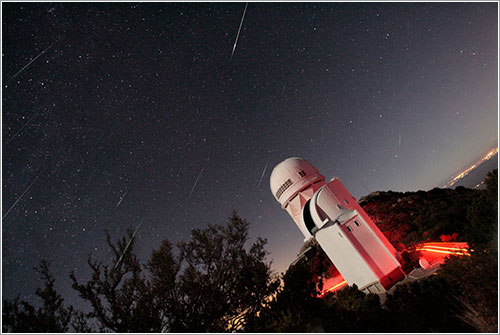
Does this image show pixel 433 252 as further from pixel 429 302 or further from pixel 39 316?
pixel 39 316

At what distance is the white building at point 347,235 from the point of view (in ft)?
46.9

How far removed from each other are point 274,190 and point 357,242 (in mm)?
7545

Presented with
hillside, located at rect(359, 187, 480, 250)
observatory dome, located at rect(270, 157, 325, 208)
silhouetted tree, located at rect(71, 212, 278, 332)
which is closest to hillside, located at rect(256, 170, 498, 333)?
silhouetted tree, located at rect(71, 212, 278, 332)

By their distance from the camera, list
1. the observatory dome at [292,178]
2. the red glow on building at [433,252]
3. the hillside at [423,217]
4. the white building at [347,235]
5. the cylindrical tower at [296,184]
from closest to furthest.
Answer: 1. the red glow on building at [433,252]
2. the white building at [347,235]
3. the hillside at [423,217]
4. the cylindrical tower at [296,184]
5. the observatory dome at [292,178]

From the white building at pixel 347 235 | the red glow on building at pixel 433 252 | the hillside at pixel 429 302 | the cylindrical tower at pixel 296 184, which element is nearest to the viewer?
the hillside at pixel 429 302

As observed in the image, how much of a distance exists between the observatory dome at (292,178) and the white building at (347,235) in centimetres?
10

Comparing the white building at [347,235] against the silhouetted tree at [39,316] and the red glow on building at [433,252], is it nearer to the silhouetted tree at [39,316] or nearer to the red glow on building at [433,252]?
the red glow on building at [433,252]

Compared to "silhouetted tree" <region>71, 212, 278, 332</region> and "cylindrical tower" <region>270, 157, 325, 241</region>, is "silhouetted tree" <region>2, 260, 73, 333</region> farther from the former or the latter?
"cylindrical tower" <region>270, 157, 325, 241</region>

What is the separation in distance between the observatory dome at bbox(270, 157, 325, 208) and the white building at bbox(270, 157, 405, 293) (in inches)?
3.8

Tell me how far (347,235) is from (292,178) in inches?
225

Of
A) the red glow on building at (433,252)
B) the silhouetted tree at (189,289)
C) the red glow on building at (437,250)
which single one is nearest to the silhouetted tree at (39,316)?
the silhouetted tree at (189,289)

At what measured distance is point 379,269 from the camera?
14.2 m

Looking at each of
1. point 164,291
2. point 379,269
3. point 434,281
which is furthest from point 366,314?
point 164,291

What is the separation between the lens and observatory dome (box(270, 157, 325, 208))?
1856 cm
